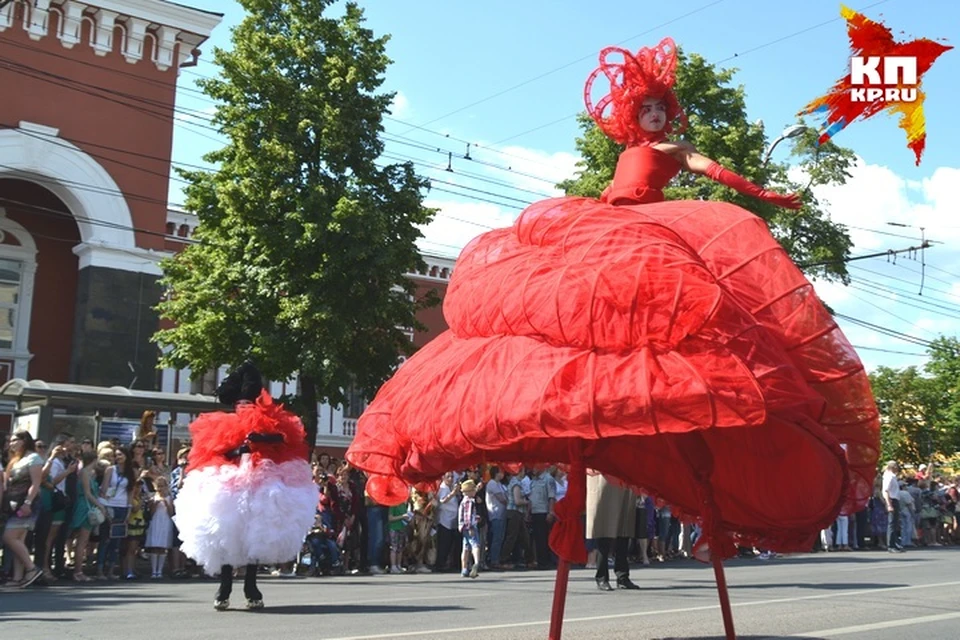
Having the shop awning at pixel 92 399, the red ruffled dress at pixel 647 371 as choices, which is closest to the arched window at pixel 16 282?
the shop awning at pixel 92 399

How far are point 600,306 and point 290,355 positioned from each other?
62.1ft

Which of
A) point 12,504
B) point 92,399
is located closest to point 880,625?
point 12,504

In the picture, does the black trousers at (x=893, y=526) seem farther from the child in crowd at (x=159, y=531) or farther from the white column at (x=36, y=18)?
the white column at (x=36, y=18)

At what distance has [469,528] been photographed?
53.7 ft

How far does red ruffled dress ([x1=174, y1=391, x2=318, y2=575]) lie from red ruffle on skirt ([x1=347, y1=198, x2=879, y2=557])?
12.0ft

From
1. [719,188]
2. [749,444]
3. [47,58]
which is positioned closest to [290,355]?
[47,58]

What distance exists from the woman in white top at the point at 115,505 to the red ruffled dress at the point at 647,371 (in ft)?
32.3

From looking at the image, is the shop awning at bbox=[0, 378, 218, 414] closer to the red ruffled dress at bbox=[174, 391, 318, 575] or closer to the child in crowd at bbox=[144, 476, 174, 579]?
the child in crowd at bbox=[144, 476, 174, 579]

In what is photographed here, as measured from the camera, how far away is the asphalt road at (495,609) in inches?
324

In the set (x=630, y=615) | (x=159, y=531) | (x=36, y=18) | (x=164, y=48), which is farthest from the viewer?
(x=164, y=48)

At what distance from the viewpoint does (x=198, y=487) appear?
368 inches

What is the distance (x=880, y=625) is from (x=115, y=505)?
985cm

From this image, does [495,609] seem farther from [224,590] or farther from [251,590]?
[224,590]

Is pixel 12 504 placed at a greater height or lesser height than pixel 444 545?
greater
